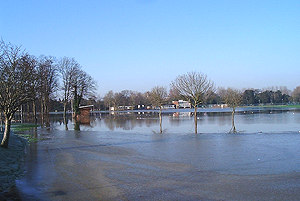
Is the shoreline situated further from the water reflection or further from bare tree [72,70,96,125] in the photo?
bare tree [72,70,96,125]

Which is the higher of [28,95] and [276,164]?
[28,95]

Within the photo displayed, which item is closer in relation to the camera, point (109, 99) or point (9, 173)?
point (9, 173)

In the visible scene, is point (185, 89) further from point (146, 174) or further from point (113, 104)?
point (113, 104)

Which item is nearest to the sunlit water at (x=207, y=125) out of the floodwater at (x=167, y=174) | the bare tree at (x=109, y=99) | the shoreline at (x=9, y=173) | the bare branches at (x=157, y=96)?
the bare branches at (x=157, y=96)

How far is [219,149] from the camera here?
1392 cm

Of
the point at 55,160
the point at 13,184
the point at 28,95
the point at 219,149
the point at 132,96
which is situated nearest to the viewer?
the point at 13,184

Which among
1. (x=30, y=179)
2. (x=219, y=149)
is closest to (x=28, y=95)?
(x=30, y=179)

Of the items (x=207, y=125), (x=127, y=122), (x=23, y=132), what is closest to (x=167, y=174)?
(x=23, y=132)

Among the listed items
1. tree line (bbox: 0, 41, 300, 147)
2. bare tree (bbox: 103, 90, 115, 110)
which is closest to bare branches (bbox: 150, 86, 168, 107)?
tree line (bbox: 0, 41, 300, 147)

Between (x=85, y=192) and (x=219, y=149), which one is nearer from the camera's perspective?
(x=85, y=192)

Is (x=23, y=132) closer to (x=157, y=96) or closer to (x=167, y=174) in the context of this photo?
(x=157, y=96)

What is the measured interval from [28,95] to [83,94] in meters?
33.3

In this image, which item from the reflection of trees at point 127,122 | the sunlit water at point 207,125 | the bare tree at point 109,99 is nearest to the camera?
the sunlit water at point 207,125

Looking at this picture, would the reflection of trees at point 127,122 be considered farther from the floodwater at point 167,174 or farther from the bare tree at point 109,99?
the bare tree at point 109,99
